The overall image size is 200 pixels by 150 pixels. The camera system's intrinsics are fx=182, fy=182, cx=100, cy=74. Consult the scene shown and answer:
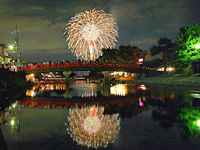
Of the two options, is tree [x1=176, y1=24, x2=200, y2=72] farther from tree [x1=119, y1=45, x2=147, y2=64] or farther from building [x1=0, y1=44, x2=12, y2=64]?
building [x1=0, y1=44, x2=12, y2=64]

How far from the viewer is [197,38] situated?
4644 centimetres

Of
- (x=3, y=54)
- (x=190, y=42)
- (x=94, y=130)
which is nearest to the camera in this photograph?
(x=94, y=130)

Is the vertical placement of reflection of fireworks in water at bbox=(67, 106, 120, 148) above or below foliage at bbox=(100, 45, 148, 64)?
below

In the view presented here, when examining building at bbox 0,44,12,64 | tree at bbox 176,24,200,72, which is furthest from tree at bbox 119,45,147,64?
building at bbox 0,44,12,64

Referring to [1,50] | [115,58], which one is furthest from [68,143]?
[115,58]

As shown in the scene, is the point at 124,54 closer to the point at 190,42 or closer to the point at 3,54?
the point at 190,42

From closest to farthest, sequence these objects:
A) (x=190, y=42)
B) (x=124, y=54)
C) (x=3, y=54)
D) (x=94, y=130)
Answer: (x=94, y=130), (x=190, y=42), (x=3, y=54), (x=124, y=54)

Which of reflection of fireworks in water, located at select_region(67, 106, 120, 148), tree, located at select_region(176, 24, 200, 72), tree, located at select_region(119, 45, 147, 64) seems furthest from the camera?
tree, located at select_region(119, 45, 147, 64)

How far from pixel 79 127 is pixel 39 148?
2876mm

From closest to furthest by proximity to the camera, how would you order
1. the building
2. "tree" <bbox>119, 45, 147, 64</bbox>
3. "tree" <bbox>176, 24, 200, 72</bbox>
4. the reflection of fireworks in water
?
the reflection of fireworks in water → "tree" <bbox>176, 24, 200, 72</bbox> → the building → "tree" <bbox>119, 45, 147, 64</bbox>

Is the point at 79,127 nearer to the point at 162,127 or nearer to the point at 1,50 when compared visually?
the point at 162,127

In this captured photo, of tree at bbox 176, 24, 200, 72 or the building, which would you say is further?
the building

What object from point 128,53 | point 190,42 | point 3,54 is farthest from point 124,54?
point 3,54

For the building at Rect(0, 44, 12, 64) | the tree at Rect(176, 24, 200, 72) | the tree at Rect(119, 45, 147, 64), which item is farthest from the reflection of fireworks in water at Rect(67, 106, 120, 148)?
the tree at Rect(119, 45, 147, 64)
